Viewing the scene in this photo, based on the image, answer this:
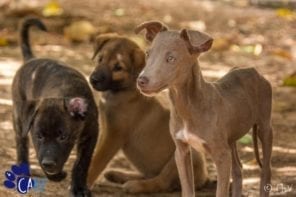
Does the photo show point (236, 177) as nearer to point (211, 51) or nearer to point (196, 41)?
point (196, 41)

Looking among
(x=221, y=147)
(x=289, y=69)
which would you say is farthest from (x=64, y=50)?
(x=221, y=147)

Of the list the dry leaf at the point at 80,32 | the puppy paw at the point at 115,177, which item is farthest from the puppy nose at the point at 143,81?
the dry leaf at the point at 80,32

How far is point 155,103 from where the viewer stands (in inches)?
316

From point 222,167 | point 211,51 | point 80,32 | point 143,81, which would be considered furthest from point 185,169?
point 80,32

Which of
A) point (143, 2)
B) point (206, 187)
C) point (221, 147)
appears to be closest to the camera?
point (221, 147)

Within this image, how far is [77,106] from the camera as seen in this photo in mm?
6762

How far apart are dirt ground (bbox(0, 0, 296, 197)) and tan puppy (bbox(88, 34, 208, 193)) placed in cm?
33

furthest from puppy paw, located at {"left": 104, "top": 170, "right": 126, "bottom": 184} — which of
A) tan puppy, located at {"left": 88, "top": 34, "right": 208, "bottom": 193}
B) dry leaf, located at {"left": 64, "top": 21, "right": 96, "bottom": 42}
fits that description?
dry leaf, located at {"left": 64, "top": 21, "right": 96, "bottom": 42}

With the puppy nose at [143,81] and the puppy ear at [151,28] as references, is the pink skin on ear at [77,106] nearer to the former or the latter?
the puppy ear at [151,28]

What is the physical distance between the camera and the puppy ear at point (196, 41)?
5.69 meters

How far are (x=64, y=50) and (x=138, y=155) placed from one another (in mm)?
5092

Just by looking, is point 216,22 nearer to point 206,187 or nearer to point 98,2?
point 98,2

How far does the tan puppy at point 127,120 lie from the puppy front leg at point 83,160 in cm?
52

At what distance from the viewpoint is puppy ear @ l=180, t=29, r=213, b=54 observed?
5688 millimetres
